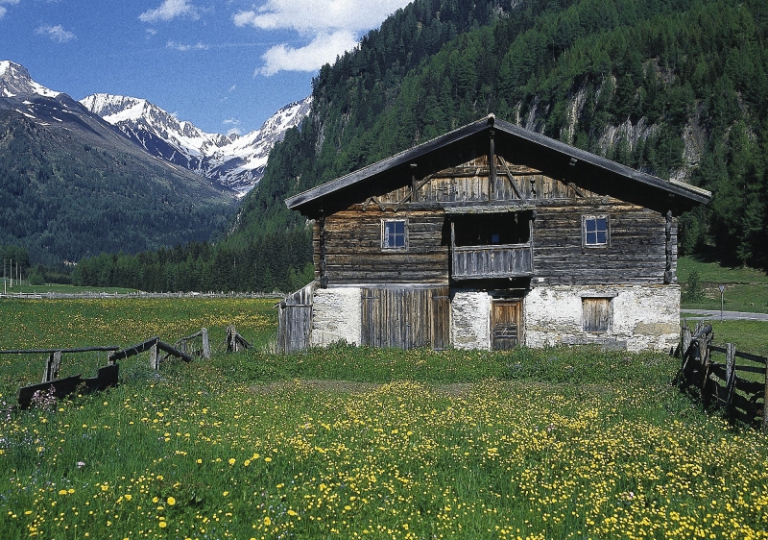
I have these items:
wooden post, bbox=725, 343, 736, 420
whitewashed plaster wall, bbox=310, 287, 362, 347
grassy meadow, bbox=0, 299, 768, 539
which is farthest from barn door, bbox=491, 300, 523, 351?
wooden post, bbox=725, 343, 736, 420

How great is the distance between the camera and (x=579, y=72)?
153125 millimetres

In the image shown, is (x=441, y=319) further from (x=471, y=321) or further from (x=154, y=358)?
(x=154, y=358)

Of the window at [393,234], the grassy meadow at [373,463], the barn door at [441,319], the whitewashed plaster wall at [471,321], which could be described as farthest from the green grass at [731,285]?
the grassy meadow at [373,463]

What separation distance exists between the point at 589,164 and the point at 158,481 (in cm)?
2063

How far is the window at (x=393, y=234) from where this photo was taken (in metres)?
25.1

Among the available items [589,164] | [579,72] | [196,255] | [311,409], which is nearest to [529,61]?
[579,72]

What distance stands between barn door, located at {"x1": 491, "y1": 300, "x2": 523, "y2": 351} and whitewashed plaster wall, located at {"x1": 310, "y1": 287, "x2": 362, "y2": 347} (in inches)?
213

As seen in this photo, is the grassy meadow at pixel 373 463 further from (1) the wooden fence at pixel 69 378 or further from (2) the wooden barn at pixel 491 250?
(2) the wooden barn at pixel 491 250

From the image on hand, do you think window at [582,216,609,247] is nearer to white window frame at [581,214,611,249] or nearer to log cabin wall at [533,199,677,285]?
white window frame at [581,214,611,249]

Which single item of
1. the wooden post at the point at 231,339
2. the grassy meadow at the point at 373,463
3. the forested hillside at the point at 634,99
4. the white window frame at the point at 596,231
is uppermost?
the forested hillside at the point at 634,99

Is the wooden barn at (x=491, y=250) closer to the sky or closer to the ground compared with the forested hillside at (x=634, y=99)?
closer to the ground

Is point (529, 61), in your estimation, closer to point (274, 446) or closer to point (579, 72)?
point (579, 72)

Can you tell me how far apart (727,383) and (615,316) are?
1098 centimetres

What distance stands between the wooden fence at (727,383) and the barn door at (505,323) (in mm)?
7420
